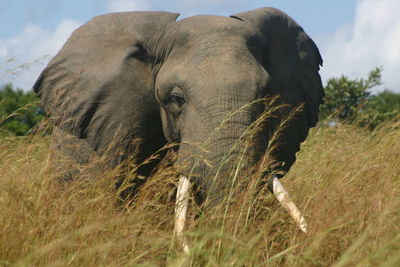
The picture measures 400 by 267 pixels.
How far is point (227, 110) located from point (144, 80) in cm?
104

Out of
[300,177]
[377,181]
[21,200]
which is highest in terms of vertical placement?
[21,200]

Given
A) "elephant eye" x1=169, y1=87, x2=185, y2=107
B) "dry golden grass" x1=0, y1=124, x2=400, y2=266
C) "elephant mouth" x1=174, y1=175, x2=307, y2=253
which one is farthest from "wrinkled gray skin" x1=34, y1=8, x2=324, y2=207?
"dry golden grass" x1=0, y1=124, x2=400, y2=266

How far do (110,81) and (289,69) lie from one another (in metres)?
1.57

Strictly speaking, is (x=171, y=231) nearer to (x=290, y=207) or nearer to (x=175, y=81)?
(x=290, y=207)

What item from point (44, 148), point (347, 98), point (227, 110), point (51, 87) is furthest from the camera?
point (347, 98)

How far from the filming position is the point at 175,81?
554 centimetres

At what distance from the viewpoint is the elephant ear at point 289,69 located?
6203mm

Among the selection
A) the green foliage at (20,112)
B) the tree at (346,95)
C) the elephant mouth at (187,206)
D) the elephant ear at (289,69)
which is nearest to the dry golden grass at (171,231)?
the elephant mouth at (187,206)

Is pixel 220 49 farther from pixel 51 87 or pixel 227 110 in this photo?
pixel 51 87

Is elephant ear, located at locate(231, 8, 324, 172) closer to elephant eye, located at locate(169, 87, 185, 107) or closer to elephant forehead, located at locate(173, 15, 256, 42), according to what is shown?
elephant forehead, located at locate(173, 15, 256, 42)

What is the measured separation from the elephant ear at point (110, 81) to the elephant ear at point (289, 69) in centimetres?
80

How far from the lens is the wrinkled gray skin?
17.0 ft

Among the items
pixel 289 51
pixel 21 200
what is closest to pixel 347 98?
pixel 289 51

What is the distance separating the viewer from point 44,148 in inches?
378
